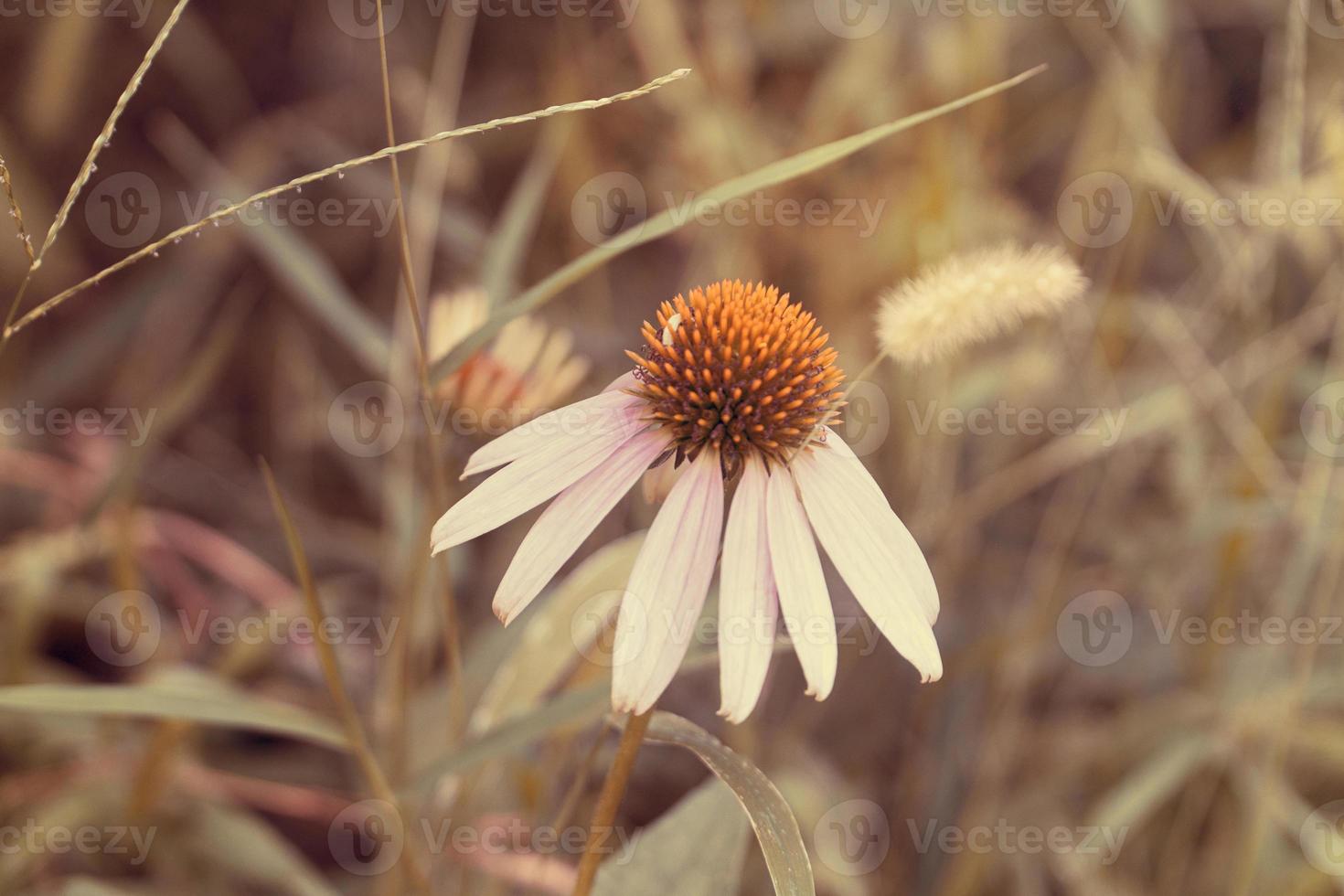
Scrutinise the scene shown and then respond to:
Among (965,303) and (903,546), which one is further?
(965,303)

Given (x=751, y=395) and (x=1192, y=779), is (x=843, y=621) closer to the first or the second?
(x=1192, y=779)

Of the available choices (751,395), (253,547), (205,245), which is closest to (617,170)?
(205,245)
